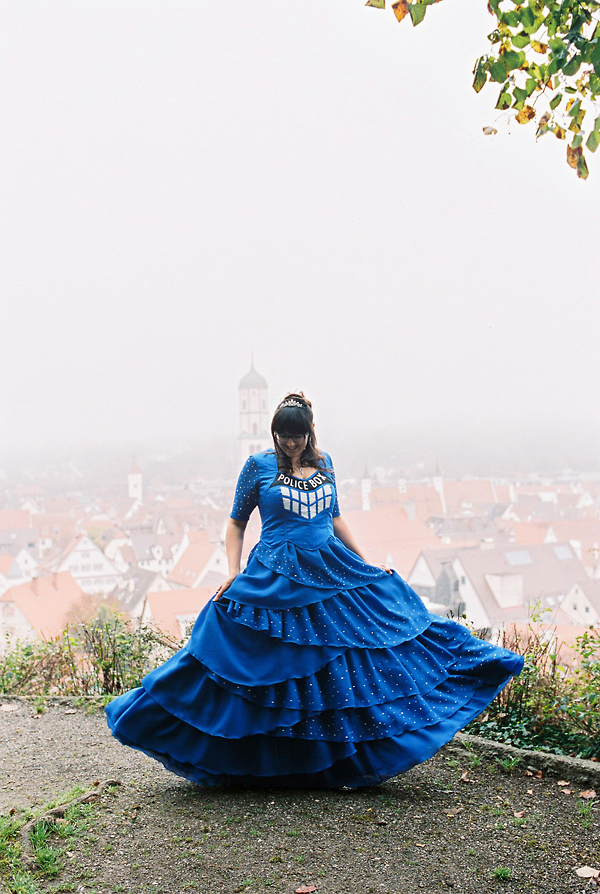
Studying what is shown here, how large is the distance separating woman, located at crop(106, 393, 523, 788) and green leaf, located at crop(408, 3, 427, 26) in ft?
5.61

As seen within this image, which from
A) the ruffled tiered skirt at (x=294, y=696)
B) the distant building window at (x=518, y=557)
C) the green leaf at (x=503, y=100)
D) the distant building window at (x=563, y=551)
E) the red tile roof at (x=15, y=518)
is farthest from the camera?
the red tile roof at (x=15, y=518)

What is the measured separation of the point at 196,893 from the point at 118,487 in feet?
18.9

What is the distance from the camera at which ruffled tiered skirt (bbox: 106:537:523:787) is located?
7.70 feet

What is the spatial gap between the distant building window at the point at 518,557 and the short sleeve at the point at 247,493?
3.61 metres

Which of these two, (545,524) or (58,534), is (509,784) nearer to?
(545,524)

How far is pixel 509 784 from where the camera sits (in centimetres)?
262

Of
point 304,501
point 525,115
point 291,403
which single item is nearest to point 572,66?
point 525,115

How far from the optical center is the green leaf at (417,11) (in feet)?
6.58

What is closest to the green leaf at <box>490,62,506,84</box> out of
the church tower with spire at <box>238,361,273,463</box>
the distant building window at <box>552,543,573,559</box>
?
the church tower with spire at <box>238,361,273,463</box>

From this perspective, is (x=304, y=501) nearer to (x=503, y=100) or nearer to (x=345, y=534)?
(x=345, y=534)

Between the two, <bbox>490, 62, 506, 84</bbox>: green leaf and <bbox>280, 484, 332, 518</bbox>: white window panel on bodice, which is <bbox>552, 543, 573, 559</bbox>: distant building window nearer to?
<bbox>280, 484, 332, 518</bbox>: white window panel on bodice

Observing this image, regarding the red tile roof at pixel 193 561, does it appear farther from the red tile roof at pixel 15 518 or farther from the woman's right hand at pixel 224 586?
the woman's right hand at pixel 224 586

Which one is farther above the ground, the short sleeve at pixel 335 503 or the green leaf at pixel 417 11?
the green leaf at pixel 417 11

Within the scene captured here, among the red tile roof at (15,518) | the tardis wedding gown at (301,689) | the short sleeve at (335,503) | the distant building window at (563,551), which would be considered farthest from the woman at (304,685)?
the red tile roof at (15,518)
